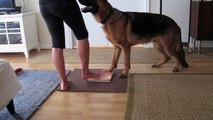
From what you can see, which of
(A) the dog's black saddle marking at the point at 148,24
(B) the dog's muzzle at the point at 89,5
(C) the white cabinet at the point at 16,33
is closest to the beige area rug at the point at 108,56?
(C) the white cabinet at the point at 16,33

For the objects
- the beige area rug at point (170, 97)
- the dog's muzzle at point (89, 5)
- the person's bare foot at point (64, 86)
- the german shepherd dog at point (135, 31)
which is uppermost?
the dog's muzzle at point (89, 5)

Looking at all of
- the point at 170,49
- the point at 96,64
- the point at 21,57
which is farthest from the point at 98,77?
the point at 21,57

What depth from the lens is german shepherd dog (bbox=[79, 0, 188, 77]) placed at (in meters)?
2.13

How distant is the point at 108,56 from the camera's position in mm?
3094

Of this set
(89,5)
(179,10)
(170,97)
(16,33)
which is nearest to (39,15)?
(16,33)

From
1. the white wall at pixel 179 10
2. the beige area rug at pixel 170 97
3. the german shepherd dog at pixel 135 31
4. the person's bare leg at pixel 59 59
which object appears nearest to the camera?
the beige area rug at pixel 170 97

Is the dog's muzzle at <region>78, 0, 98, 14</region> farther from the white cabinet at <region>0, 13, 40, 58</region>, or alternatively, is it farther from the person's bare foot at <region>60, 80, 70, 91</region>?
the white cabinet at <region>0, 13, 40, 58</region>

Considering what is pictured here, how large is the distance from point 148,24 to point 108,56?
0.93 meters

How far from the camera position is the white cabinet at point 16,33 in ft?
10.2

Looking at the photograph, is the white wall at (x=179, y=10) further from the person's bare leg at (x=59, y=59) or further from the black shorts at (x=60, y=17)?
the person's bare leg at (x=59, y=59)

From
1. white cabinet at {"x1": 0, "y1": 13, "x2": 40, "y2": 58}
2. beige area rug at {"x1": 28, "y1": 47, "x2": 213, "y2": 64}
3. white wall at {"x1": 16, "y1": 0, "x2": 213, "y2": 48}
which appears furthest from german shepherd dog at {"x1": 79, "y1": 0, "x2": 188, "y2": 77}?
white cabinet at {"x1": 0, "y1": 13, "x2": 40, "y2": 58}

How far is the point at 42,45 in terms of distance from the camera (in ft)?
12.1

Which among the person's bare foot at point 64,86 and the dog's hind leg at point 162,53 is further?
the dog's hind leg at point 162,53

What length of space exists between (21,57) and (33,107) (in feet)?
A: 5.42
